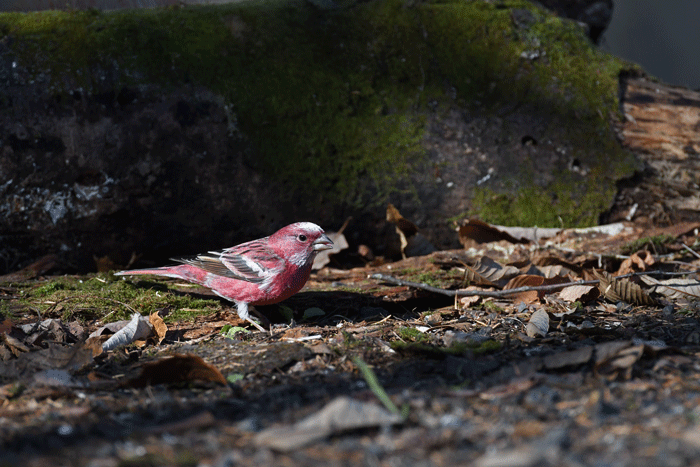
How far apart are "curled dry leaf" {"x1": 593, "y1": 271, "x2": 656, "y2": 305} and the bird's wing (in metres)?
2.13

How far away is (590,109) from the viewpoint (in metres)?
5.12

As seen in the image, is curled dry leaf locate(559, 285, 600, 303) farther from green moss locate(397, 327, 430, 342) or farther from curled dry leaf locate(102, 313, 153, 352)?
curled dry leaf locate(102, 313, 153, 352)

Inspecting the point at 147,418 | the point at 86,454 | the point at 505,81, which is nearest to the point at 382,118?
the point at 505,81

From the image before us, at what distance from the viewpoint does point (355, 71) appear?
200 inches

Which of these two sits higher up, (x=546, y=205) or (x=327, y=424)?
(x=327, y=424)

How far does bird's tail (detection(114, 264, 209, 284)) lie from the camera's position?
13.4ft

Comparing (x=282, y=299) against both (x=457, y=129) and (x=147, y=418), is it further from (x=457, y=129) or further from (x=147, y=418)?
(x=457, y=129)

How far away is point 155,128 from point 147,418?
3.09 m

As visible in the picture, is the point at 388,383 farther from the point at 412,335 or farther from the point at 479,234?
the point at 479,234

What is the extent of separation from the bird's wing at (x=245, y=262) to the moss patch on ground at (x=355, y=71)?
93cm

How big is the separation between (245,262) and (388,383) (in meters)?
1.96

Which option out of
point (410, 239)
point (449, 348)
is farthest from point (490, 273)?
point (449, 348)

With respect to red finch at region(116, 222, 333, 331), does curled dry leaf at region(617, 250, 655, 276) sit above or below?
below

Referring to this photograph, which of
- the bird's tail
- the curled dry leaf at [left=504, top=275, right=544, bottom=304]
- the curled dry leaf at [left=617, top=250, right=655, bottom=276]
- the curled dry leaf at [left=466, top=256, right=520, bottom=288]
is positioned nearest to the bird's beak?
the bird's tail
